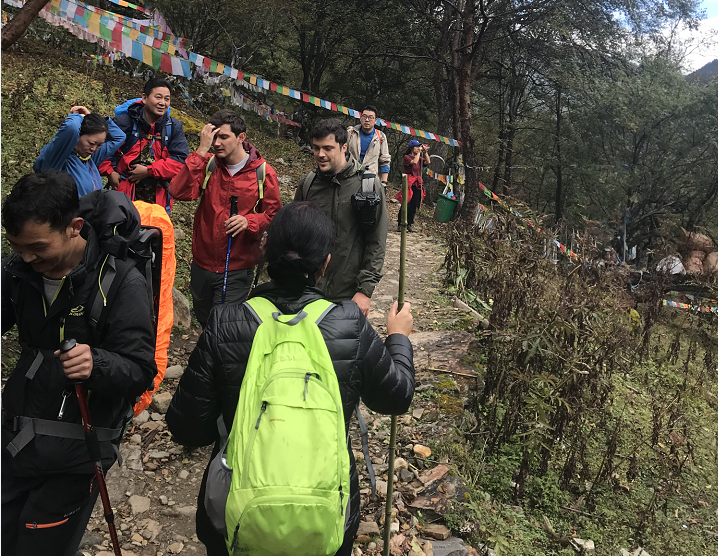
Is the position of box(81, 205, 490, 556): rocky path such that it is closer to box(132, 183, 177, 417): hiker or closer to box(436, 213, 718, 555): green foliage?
box(436, 213, 718, 555): green foliage

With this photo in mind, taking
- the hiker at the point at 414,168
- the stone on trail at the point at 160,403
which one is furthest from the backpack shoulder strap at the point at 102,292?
the hiker at the point at 414,168

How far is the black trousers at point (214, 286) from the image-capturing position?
380 centimetres

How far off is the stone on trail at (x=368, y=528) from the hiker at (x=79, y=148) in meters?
2.81

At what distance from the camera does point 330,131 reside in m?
3.36

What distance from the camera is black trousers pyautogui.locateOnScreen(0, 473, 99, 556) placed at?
1.93 metres

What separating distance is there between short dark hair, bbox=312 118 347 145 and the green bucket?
9.91m

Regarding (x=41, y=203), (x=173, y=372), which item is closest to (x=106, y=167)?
(x=173, y=372)

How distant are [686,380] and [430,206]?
510 inches

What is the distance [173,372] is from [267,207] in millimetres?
1931

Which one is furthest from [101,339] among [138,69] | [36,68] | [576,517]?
[138,69]

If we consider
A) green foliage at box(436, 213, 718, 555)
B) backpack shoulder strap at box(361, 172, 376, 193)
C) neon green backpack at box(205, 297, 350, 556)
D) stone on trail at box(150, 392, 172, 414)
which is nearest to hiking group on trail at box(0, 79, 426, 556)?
neon green backpack at box(205, 297, 350, 556)

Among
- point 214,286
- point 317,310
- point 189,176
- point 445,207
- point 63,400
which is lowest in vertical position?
point 63,400

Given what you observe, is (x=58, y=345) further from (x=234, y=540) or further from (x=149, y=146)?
(x=149, y=146)

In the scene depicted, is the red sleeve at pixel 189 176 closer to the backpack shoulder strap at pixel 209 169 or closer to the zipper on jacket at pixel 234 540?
the backpack shoulder strap at pixel 209 169
